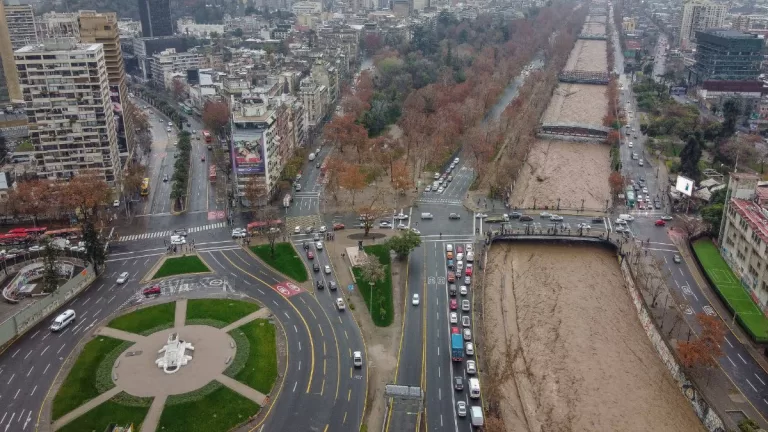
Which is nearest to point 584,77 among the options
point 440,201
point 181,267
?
point 440,201

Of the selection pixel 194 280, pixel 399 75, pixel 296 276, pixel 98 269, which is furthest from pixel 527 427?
pixel 399 75

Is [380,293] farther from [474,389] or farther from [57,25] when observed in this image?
[57,25]

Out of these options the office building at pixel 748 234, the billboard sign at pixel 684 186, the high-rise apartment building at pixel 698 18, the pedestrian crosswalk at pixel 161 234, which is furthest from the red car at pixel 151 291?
the high-rise apartment building at pixel 698 18

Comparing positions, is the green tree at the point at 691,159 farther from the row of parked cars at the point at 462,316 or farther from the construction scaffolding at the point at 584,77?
the construction scaffolding at the point at 584,77

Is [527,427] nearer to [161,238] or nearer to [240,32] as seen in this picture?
[161,238]

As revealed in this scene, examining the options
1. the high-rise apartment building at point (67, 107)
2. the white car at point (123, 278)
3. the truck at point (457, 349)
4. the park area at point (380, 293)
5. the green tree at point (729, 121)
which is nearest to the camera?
the truck at point (457, 349)

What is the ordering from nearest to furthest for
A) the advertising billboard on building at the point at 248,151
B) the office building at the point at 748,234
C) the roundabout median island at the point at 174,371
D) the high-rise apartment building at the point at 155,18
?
the roundabout median island at the point at 174,371 → the office building at the point at 748,234 → the advertising billboard on building at the point at 248,151 → the high-rise apartment building at the point at 155,18
